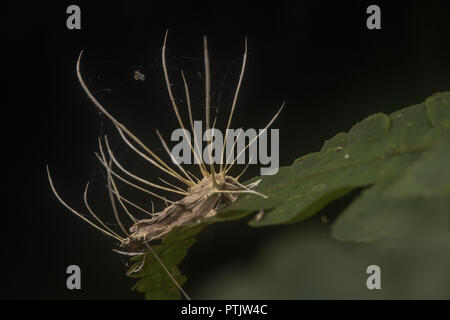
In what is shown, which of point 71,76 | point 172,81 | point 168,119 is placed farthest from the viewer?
point 71,76

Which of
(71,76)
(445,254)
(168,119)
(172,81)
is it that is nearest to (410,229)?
(445,254)

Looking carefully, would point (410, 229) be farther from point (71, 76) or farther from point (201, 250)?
point (71, 76)

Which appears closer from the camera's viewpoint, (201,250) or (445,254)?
(445,254)

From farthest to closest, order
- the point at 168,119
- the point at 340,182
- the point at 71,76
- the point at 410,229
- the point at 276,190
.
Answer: the point at 71,76
the point at 168,119
the point at 276,190
the point at 340,182
the point at 410,229

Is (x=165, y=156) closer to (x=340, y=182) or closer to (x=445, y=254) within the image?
(x=340, y=182)

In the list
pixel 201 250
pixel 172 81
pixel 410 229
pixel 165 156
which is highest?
pixel 172 81

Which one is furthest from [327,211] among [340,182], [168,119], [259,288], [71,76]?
[71,76]

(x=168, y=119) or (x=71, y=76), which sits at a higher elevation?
(x=71, y=76)
